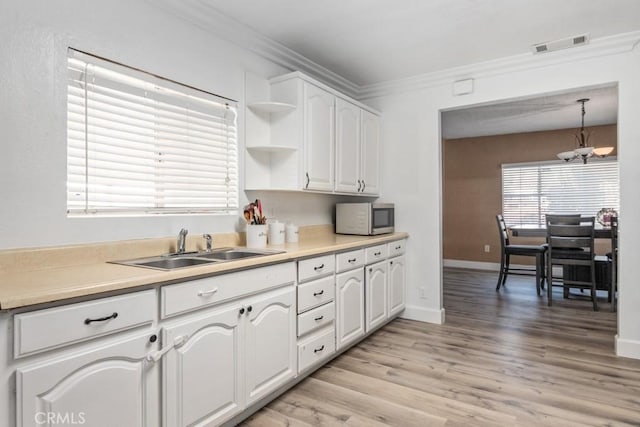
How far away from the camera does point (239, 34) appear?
262 cm

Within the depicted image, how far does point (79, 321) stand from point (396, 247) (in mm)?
2785

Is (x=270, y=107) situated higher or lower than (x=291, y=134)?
higher

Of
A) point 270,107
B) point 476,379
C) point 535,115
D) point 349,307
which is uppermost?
point 535,115

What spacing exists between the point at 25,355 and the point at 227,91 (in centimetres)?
192

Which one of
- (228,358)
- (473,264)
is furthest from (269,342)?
(473,264)

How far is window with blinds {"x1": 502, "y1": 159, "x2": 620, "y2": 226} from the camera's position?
5.92 m

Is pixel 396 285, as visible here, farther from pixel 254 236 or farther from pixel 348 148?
pixel 254 236

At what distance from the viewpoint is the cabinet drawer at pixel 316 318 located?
91.0 inches

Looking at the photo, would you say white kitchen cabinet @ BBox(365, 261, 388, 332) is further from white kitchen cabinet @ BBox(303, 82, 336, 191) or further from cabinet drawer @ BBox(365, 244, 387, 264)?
white kitchen cabinet @ BBox(303, 82, 336, 191)

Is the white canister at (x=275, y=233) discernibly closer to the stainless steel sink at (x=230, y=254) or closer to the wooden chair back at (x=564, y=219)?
the stainless steel sink at (x=230, y=254)

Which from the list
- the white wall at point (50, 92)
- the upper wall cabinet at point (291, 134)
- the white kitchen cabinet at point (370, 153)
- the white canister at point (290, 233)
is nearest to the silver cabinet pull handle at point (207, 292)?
the white wall at point (50, 92)

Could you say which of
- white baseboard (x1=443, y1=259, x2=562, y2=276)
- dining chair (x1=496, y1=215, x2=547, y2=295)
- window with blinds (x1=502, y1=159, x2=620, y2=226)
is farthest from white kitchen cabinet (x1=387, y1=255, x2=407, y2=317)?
window with blinds (x1=502, y1=159, x2=620, y2=226)

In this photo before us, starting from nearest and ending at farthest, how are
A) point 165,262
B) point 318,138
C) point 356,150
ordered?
point 165,262 → point 318,138 → point 356,150

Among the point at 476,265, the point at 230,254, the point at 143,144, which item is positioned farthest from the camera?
the point at 476,265
